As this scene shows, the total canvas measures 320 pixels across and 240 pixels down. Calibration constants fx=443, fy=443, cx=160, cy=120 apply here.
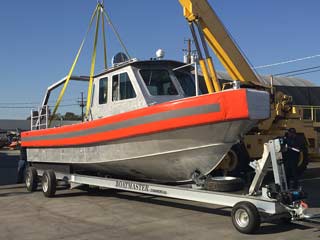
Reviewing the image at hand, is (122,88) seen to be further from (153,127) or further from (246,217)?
(246,217)

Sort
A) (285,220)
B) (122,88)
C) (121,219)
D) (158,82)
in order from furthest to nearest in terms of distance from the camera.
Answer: (122,88) < (158,82) < (121,219) < (285,220)

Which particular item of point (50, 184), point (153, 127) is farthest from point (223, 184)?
point (50, 184)

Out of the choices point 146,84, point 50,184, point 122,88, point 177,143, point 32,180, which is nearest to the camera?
point 177,143

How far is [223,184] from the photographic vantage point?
699cm

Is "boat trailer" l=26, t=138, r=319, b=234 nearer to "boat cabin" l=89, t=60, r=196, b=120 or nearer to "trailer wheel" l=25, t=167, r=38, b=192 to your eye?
"boat cabin" l=89, t=60, r=196, b=120


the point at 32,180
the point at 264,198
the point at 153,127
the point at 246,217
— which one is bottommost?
the point at 246,217

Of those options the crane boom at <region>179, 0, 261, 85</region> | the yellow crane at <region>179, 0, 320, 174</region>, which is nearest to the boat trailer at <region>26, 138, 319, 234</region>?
the yellow crane at <region>179, 0, 320, 174</region>

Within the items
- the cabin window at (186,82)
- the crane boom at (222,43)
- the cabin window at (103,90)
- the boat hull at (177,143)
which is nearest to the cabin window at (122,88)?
the cabin window at (103,90)

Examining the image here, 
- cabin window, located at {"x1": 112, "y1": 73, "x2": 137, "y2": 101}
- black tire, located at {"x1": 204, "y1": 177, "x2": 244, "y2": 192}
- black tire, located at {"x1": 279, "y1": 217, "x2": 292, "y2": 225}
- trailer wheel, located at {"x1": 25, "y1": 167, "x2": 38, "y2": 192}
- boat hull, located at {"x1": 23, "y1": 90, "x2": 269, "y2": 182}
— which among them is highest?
cabin window, located at {"x1": 112, "y1": 73, "x2": 137, "y2": 101}

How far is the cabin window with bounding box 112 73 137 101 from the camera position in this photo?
28.9ft

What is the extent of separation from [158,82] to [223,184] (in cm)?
275

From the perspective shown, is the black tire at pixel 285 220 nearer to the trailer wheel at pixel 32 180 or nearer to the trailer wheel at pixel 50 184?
the trailer wheel at pixel 50 184

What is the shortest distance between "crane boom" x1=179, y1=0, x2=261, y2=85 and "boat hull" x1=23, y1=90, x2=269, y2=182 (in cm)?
521

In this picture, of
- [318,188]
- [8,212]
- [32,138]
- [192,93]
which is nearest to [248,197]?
[192,93]
